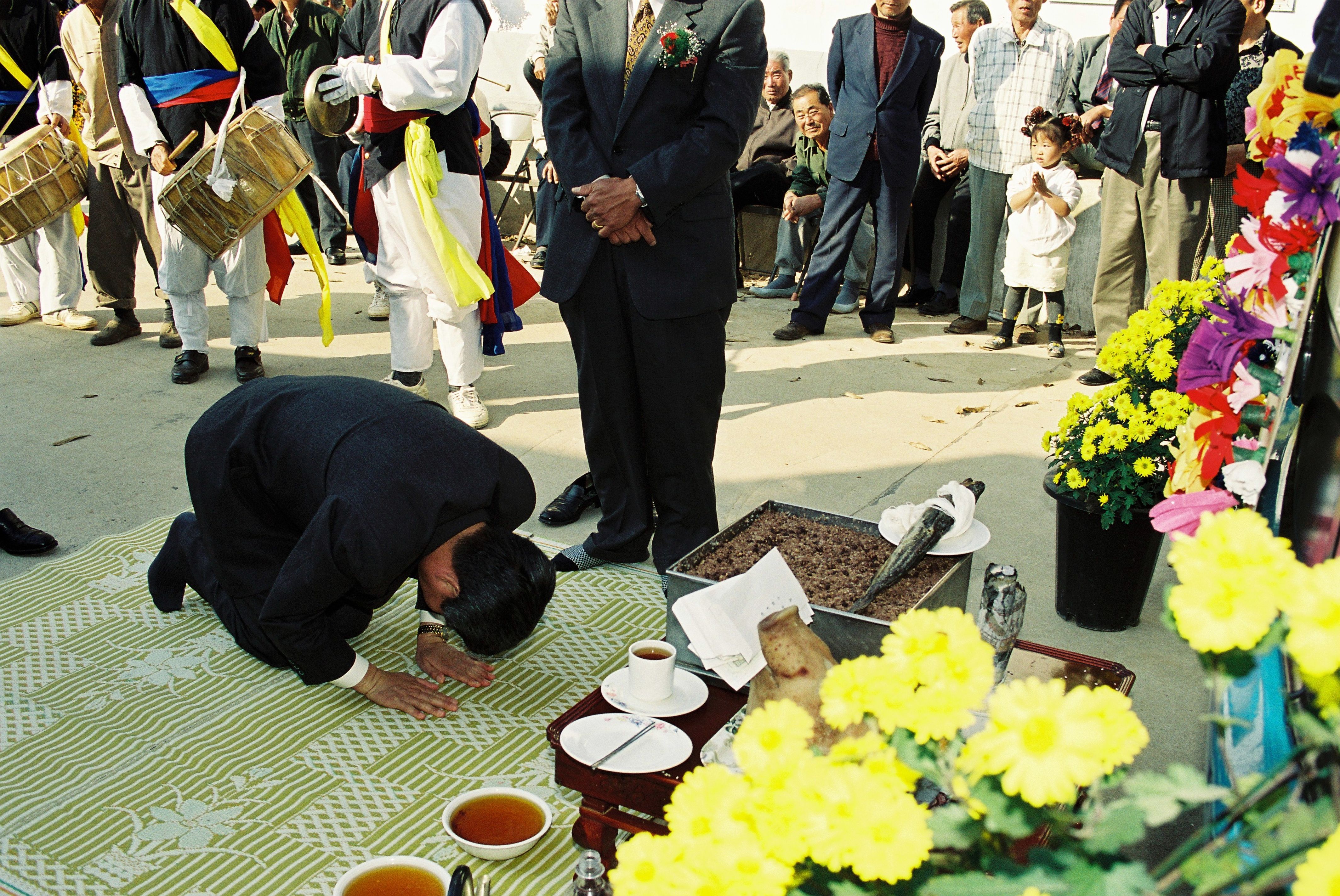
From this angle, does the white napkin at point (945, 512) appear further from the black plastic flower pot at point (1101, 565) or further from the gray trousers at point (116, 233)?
the gray trousers at point (116, 233)

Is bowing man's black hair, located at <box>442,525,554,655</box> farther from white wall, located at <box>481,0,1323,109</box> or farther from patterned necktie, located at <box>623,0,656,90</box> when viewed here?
white wall, located at <box>481,0,1323,109</box>

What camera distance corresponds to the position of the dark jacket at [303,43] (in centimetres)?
687

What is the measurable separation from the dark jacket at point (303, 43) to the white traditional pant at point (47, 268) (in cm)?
178

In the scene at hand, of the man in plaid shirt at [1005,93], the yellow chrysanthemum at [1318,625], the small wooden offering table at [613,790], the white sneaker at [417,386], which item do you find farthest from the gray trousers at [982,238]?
the yellow chrysanthemum at [1318,625]

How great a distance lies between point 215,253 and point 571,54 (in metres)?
1.88

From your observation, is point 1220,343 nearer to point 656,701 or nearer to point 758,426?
point 656,701

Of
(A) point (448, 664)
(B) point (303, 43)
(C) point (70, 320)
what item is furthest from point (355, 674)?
(B) point (303, 43)

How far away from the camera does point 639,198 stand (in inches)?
118

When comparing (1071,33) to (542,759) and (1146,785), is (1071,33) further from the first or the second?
(1146,785)

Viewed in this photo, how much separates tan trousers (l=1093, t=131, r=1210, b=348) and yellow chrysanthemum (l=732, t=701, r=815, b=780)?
476cm

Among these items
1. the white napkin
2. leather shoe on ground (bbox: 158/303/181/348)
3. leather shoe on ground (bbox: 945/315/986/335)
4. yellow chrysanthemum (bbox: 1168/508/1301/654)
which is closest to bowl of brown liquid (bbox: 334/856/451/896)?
the white napkin

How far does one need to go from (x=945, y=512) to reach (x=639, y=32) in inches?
64.0

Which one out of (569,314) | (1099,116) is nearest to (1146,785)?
(569,314)

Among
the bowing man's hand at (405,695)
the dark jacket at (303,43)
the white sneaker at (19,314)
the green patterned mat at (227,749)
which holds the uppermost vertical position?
the dark jacket at (303,43)
